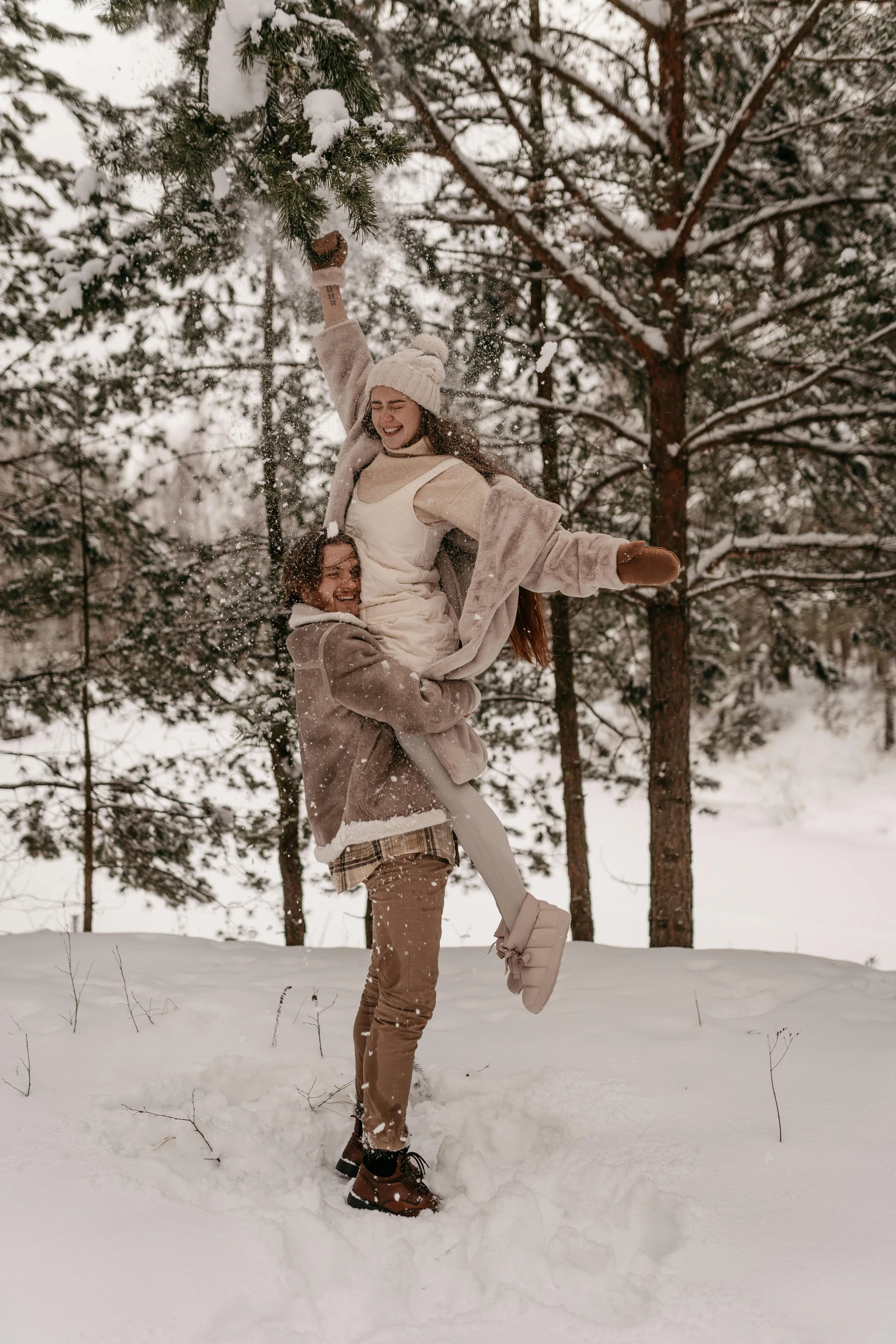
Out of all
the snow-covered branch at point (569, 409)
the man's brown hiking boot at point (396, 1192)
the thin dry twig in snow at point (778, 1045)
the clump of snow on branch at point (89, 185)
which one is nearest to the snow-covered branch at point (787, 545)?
the snow-covered branch at point (569, 409)

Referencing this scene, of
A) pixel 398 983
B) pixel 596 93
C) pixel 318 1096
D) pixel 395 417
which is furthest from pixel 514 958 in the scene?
pixel 596 93

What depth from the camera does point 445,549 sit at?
2.87 m

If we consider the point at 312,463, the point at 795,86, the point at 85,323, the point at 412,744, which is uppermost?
the point at 795,86

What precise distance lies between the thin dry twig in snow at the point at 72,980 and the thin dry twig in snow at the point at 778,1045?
242 cm

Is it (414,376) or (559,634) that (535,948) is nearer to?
(414,376)

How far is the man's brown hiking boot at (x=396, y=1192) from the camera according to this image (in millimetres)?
2424

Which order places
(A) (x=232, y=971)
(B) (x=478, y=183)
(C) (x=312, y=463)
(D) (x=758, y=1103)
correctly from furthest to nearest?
(C) (x=312, y=463), (B) (x=478, y=183), (A) (x=232, y=971), (D) (x=758, y=1103)

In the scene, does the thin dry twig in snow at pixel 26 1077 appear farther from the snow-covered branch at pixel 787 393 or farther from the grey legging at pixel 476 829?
the snow-covered branch at pixel 787 393

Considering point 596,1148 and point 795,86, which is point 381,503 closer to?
point 596,1148

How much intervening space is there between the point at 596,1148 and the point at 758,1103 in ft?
2.03

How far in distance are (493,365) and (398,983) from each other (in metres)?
2.78

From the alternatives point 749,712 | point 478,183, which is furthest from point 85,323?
point 749,712

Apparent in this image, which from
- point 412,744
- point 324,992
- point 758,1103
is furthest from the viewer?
point 324,992

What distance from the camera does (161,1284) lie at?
6.57 ft
